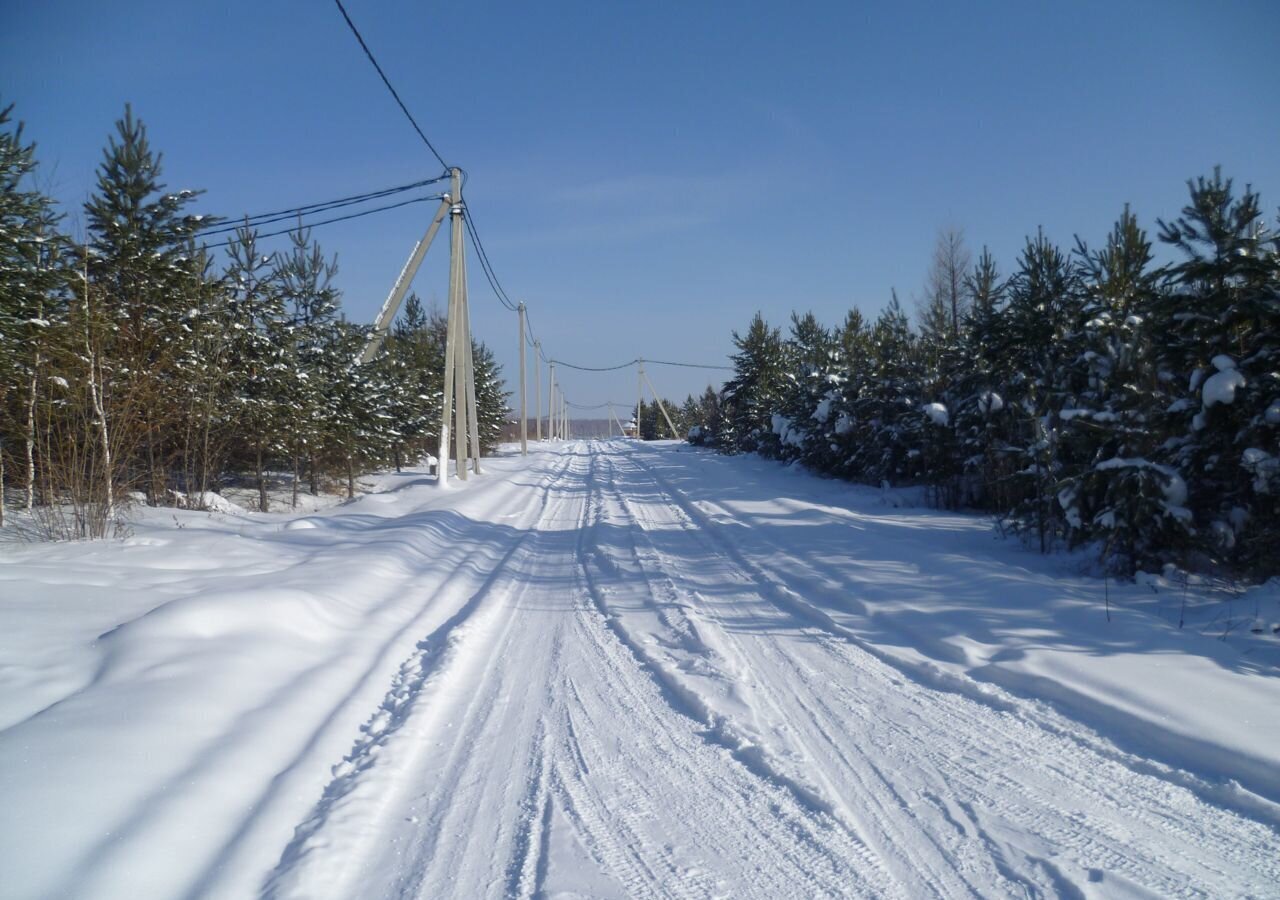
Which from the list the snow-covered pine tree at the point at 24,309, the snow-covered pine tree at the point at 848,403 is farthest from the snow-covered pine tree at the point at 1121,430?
the snow-covered pine tree at the point at 24,309

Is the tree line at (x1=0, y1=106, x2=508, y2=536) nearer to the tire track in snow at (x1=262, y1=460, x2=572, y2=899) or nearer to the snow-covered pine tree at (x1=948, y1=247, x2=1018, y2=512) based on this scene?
the tire track in snow at (x1=262, y1=460, x2=572, y2=899)

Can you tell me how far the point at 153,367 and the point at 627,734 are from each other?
11.3 metres

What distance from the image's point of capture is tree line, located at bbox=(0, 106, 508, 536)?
1027 centimetres

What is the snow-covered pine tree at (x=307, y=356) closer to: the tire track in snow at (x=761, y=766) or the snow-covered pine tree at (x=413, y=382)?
the snow-covered pine tree at (x=413, y=382)

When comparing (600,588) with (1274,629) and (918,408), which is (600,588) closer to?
(1274,629)

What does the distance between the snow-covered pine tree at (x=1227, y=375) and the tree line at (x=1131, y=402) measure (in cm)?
2

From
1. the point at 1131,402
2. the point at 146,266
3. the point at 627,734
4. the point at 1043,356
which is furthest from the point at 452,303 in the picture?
the point at 627,734

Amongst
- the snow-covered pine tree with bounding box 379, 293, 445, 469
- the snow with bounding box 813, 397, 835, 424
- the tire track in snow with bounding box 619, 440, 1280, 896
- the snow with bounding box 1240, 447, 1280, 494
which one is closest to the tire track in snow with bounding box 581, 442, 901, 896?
the tire track in snow with bounding box 619, 440, 1280, 896

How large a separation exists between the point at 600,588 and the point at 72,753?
19.1 ft

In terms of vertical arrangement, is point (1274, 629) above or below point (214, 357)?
below

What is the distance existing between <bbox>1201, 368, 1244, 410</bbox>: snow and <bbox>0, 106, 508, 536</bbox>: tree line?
1291cm

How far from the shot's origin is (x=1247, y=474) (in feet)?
26.6

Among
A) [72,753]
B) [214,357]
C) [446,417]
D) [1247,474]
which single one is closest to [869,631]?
[1247,474]

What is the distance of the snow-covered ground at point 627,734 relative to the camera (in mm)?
3273
